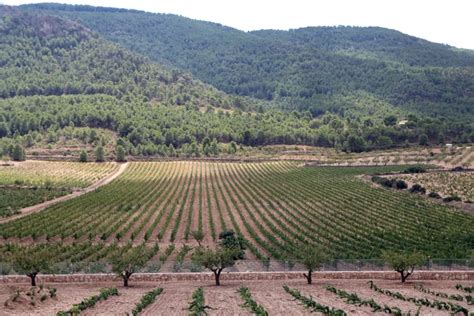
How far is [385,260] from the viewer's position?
57.1m

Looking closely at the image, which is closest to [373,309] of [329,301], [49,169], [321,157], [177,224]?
[329,301]

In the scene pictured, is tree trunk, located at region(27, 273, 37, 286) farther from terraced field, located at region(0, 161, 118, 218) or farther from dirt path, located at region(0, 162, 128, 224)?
terraced field, located at region(0, 161, 118, 218)

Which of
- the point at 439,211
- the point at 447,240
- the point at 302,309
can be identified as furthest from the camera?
the point at 439,211

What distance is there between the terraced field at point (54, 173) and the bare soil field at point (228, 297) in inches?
3140

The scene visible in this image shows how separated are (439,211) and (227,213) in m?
31.3

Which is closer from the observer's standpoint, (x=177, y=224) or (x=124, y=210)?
(x=177, y=224)

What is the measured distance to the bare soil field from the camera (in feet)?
140

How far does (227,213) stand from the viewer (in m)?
94.9

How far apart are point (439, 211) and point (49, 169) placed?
96.3m

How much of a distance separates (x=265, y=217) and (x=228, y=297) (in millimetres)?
43246

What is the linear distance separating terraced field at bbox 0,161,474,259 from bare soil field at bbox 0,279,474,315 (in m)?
10.7

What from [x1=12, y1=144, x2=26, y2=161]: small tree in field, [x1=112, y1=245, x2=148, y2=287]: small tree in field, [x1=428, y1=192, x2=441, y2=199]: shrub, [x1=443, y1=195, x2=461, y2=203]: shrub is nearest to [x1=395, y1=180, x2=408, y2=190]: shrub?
[x1=428, y1=192, x2=441, y2=199]: shrub

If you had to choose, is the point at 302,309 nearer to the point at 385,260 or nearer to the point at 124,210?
the point at 385,260

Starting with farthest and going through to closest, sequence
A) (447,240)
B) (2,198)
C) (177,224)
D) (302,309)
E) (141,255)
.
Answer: (2,198)
(177,224)
(447,240)
(141,255)
(302,309)
